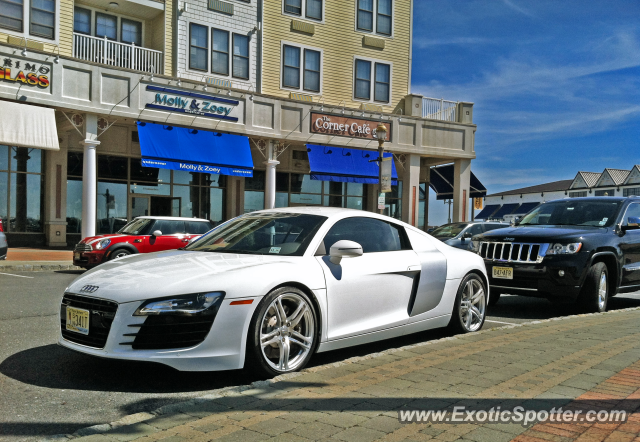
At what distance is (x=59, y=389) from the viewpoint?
420cm

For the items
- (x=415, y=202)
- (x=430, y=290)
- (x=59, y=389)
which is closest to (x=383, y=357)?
(x=430, y=290)

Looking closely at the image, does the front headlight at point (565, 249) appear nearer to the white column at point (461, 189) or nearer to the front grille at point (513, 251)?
the front grille at point (513, 251)

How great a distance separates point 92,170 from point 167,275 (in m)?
15.5

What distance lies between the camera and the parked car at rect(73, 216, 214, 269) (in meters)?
13.6

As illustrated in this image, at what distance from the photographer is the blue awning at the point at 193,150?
63.1 feet

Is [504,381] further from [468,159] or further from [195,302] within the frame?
[468,159]

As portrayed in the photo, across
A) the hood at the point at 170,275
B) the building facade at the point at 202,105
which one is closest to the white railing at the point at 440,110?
the building facade at the point at 202,105

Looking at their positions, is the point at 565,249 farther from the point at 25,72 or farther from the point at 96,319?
the point at 25,72

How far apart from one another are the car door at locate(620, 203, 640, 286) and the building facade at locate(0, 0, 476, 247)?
14.3 meters

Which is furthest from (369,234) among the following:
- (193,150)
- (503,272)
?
(193,150)

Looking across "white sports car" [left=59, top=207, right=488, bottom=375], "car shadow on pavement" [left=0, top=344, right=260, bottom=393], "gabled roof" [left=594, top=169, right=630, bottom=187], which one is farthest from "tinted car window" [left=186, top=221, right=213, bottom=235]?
"gabled roof" [left=594, top=169, right=630, bottom=187]

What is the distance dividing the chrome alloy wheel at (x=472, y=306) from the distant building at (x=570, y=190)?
82588 millimetres

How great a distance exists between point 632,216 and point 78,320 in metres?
8.30

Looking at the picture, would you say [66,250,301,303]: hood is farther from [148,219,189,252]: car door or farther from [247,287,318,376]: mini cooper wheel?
[148,219,189,252]: car door
